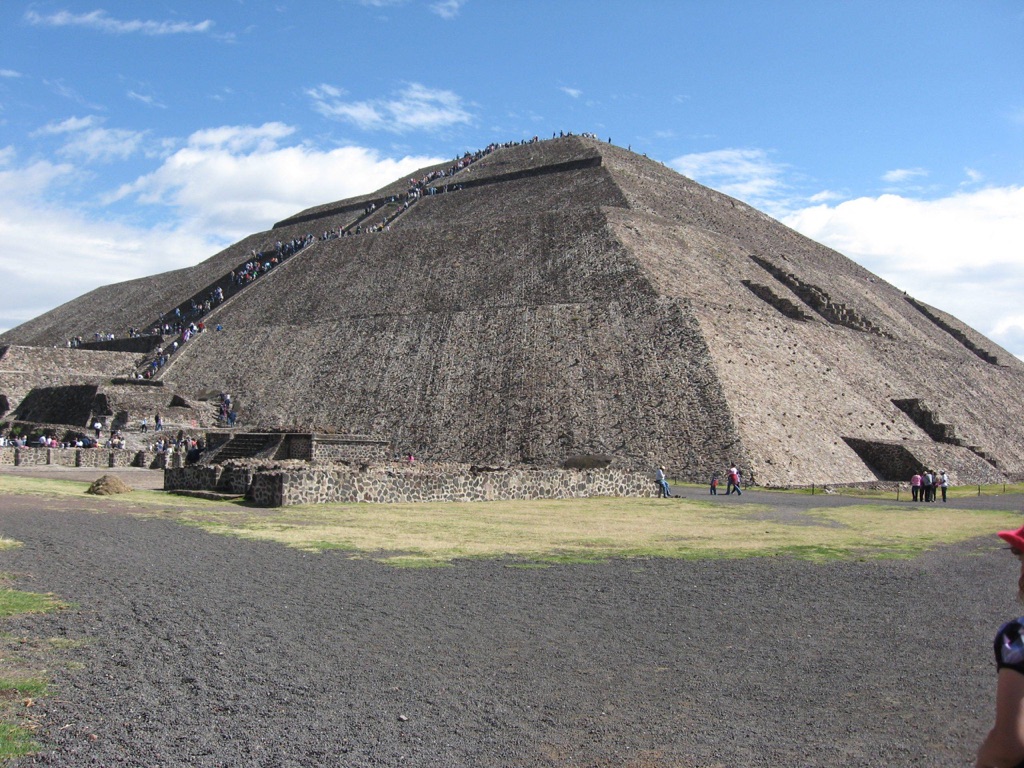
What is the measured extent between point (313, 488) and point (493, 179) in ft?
173

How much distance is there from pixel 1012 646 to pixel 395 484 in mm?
21418

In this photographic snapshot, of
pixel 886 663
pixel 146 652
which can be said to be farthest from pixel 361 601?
pixel 886 663

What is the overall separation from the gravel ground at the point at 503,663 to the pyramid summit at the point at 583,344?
2208 cm

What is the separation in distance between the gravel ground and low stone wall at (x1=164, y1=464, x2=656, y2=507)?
8.71 meters

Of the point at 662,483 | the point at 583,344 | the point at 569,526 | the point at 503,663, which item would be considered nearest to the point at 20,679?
the point at 503,663

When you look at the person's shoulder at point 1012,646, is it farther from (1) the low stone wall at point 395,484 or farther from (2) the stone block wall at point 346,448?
(2) the stone block wall at point 346,448

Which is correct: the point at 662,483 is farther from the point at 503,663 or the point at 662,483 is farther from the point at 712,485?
the point at 503,663

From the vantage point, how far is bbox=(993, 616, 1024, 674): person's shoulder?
9.95ft

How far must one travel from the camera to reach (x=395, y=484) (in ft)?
78.3

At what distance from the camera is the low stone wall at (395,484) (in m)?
21.9

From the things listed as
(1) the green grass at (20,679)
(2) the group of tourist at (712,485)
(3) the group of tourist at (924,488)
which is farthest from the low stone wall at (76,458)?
(3) the group of tourist at (924,488)

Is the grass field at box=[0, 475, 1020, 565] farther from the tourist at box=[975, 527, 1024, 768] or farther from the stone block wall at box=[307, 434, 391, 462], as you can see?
the tourist at box=[975, 527, 1024, 768]

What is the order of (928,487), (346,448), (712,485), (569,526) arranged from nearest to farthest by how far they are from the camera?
(569,526) → (712,485) → (928,487) → (346,448)

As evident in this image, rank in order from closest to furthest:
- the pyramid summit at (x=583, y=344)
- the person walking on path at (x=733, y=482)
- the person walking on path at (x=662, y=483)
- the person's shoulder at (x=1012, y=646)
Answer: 1. the person's shoulder at (x=1012, y=646)
2. the person walking on path at (x=733, y=482)
3. the person walking on path at (x=662, y=483)
4. the pyramid summit at (x=583, y=344)
